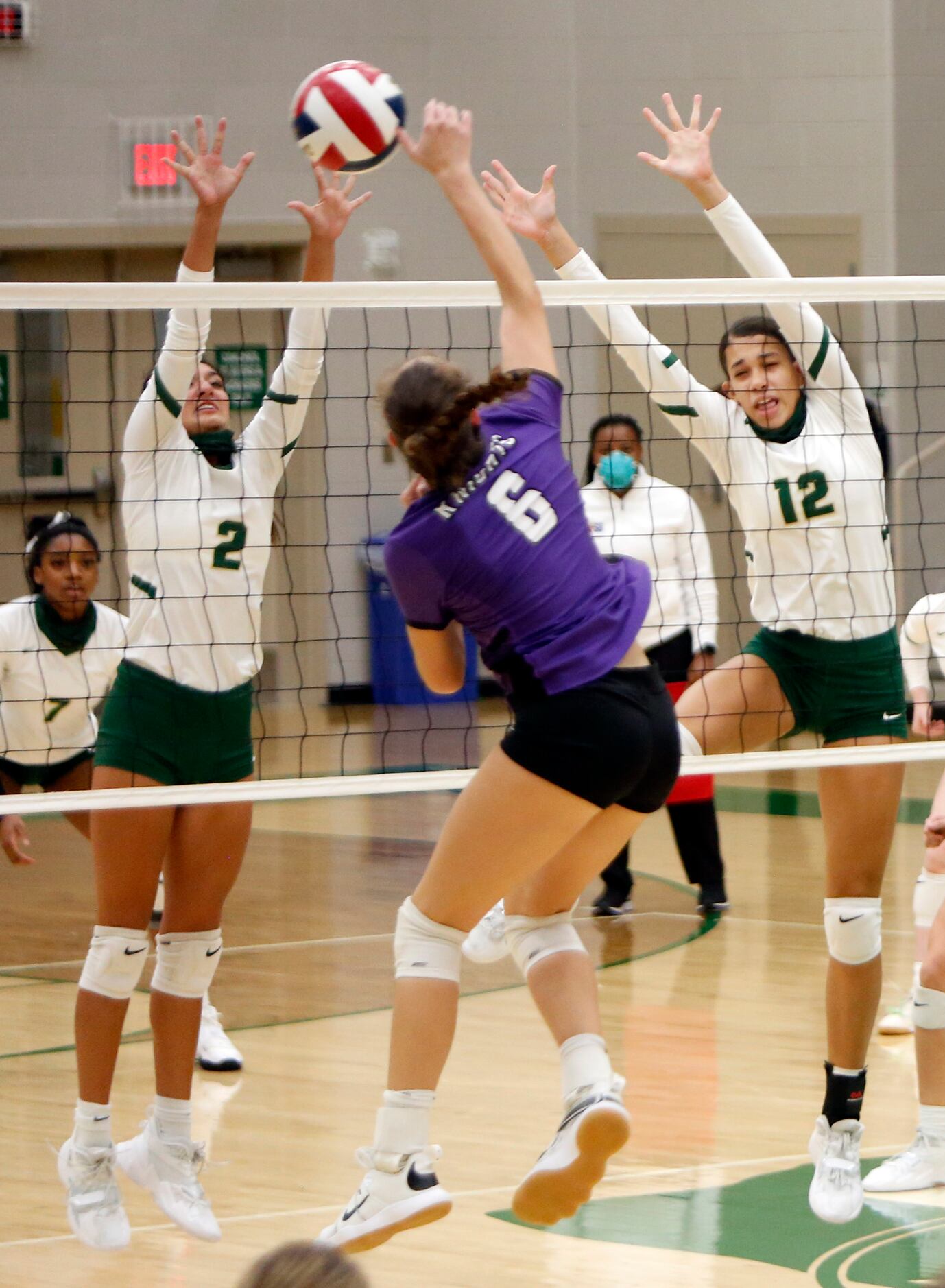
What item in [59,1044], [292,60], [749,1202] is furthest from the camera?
[292,60]

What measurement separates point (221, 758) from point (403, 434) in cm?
121

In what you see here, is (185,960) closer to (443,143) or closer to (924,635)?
(443,143)

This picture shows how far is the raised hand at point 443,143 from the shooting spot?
2.99 meters

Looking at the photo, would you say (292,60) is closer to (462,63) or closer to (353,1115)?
(462,63)

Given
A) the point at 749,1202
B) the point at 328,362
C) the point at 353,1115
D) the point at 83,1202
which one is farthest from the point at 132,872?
the point at 328,362

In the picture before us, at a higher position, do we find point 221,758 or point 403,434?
point 403,434

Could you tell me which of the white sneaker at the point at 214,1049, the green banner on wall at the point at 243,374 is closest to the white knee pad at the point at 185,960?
the white sneaker at the point at 214,1049

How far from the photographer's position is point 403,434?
2.84 metres

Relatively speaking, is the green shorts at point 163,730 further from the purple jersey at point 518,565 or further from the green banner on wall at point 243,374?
the green banner on wall at point 243,374

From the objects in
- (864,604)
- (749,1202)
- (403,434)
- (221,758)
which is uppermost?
(403,434)

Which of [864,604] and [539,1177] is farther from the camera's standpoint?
[864,604]

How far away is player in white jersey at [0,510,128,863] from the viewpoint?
4742 mm

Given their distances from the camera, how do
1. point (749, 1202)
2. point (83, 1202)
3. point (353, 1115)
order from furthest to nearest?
1. point (353, 1115)
2. point (749, 1202)
3. point (83, 1202)

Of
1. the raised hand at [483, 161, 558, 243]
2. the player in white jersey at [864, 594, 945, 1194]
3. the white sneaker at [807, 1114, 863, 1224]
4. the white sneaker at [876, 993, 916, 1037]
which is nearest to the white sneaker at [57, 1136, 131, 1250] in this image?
the white sneaker at [807, 1114, 863, 1224]
